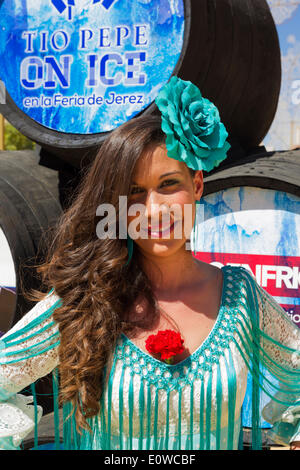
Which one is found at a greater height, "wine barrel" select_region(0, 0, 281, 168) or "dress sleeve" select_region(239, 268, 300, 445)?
"wine barrel" select_region(0, 0, 281, 168)

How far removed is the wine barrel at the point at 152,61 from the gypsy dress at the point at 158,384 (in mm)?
Answer: 1056

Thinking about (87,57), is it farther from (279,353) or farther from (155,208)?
(279,353)

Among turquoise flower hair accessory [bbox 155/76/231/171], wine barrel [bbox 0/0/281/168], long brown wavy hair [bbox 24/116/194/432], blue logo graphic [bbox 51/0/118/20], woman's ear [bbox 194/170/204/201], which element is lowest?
long brown wavy hair [bbox 24/116/194/432]

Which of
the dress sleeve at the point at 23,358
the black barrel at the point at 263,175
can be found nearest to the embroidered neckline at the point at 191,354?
the dress sleeve at the point at 23,358

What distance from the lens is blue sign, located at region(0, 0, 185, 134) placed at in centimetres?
198

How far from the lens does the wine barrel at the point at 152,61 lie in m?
1.95

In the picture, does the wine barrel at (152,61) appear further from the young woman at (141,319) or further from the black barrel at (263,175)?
the young woman at (141,319)

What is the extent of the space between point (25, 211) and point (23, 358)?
123cm

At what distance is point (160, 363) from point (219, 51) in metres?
1.34

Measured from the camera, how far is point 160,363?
106 cm

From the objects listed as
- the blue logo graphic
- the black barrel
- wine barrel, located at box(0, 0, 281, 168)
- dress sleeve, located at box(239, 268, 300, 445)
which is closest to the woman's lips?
dress sleeve, located at box(239, 268, 300, 445)

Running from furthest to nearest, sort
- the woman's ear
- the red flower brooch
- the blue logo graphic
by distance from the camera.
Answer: the blue logo graphic → the woman's ear → the red flower brooch

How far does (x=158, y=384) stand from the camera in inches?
41.5

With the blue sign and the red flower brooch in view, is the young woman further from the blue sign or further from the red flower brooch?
the blue sign
